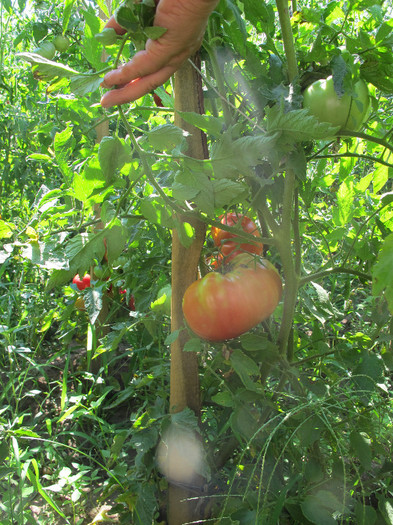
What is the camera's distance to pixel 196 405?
0.91 metres

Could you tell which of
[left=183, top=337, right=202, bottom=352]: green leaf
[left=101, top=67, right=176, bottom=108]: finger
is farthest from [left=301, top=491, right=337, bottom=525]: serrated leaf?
[left=101, top=67, right=176, bottom=108]: finger

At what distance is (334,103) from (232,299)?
338 mm

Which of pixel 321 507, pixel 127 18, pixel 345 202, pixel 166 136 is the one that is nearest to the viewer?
pixel 127 18

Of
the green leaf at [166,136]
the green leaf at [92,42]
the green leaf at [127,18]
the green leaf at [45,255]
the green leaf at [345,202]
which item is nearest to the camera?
the green leaf at [127,18]

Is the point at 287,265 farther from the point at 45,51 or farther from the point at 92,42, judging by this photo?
the point at 45,51

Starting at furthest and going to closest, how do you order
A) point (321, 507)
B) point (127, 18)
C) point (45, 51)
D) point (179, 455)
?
point (45, 51) < point (179, 455) < point (321, 507) < point (127, 18)

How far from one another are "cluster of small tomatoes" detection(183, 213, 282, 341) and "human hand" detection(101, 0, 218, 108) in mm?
251

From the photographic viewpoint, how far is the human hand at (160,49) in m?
0.59

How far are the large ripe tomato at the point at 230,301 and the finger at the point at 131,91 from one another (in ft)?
1.04

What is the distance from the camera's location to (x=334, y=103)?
0.68 meters

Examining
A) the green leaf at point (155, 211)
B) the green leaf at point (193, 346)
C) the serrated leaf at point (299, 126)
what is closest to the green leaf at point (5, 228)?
the green leaf at point (155, 211)

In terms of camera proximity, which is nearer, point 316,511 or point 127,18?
point 127,18

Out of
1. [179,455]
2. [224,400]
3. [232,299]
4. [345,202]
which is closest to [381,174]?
[345,202]

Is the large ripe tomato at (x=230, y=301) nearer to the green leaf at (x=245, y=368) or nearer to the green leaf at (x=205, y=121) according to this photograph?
the green leaf at (x=245, y=368)
